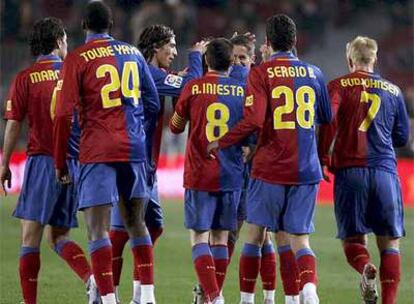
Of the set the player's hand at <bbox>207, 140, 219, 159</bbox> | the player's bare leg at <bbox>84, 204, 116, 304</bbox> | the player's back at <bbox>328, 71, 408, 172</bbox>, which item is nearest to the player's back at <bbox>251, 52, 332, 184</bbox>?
the player's hand at <bbox>207, 140, 219, 159</bbox>

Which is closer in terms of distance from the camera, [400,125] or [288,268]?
[288,268]

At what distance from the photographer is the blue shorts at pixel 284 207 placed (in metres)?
9.95

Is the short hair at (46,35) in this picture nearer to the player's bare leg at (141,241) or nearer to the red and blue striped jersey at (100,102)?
the red and blue striped jersey at (100,102)

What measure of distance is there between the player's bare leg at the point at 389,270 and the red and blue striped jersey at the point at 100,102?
2191 millimetres

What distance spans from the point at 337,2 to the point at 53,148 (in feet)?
67.8

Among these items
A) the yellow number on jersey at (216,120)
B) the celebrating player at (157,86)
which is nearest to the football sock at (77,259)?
the celebrating player at (157,86)

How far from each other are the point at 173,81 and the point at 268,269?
1.71 meters

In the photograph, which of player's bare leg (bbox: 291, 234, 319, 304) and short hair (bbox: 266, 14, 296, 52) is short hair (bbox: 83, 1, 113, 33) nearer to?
short hair (bbox: 266, 14, 296, 52)

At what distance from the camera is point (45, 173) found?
34.1 ft

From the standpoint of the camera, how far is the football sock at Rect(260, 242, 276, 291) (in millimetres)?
11016

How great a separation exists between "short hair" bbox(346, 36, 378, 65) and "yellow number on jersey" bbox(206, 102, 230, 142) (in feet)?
3.66

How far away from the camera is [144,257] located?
10.1m

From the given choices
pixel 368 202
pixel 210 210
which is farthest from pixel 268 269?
pixel 368 202

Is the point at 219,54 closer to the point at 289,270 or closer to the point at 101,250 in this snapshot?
the point at 289,270
